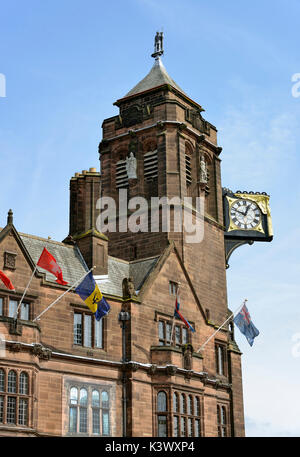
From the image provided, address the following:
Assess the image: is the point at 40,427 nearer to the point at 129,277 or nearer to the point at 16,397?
the point at 16,397

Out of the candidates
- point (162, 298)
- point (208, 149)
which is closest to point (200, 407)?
point (162, 298)

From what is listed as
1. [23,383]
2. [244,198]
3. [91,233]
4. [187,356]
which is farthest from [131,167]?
[23,383]

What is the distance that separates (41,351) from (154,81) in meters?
31.7

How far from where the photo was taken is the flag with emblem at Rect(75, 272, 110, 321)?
39.8m

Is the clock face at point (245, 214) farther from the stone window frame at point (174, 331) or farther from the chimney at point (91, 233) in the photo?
the stone window frame at point (174, 331)

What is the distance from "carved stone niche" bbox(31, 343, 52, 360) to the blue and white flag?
1311 cm

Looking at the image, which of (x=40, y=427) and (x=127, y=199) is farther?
(x=127, y=199)

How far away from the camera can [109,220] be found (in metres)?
59.0

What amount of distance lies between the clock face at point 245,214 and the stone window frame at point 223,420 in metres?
18.4

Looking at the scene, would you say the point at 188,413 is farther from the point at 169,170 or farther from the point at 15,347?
the point at 169,170

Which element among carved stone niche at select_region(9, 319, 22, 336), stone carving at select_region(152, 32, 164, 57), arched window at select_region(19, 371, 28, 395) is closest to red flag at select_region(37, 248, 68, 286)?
carved stone niche at select_region(9, 319, 22, 336)
